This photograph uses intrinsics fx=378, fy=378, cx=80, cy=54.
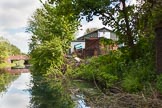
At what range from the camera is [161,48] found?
1769cm

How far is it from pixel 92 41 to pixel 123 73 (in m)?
34.3

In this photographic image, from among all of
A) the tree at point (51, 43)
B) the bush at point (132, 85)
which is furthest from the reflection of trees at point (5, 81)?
the bush at point (132, 85)

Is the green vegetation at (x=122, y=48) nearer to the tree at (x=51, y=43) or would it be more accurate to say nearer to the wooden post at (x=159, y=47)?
the wooden post at (x=159, y=47)

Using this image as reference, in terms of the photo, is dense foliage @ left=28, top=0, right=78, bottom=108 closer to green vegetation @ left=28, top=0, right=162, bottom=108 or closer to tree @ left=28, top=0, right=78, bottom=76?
tree @ left=28, top=0, right=78, bottom=76

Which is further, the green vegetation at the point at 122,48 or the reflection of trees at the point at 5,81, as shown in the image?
the reflection of trees at the point at 5,81

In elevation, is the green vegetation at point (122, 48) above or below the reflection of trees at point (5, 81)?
above

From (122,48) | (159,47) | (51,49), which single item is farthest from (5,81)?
(159,47)

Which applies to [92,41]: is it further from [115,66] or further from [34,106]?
[34,106]

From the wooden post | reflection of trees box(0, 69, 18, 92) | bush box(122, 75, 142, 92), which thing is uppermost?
the wooden post

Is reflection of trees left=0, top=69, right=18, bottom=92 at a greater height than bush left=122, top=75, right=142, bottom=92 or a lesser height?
lesser

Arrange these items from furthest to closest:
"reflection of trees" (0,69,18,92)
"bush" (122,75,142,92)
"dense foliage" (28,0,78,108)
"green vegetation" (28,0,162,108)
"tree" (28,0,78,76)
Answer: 1. "tree" (28,0,78,76)
2. "dense foliage" (28,0,78,108)
3. "reflection of trees" (0,69,18,92)
4. "green vegetation" (28,0,162,108)
5. "bush" (122,75,142,92)

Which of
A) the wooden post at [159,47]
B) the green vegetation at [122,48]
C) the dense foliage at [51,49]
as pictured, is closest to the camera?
the wooden post at [159,47]

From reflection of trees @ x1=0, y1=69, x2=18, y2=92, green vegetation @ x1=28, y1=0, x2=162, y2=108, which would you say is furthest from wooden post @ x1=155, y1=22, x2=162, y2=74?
reflection of trees @ x1=0, y1=69, x2=18, y2=92

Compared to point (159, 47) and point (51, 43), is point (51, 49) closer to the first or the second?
point (51, 43)
